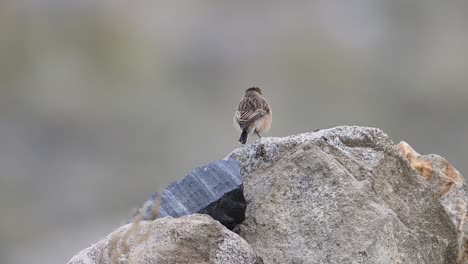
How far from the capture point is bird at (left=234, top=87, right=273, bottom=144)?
12.7 meters

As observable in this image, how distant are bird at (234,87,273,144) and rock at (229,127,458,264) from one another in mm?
3239

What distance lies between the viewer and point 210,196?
28.0 ft

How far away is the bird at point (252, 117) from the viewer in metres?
12.7

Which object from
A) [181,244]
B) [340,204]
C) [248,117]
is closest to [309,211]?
[340,204]

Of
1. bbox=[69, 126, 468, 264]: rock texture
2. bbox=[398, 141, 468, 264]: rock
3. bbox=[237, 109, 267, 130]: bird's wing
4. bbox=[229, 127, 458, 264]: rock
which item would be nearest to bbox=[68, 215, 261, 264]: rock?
bbox=[69, 126, 468, 264]: rock texture

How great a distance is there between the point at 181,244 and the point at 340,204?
1163 mm

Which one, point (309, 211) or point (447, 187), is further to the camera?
point (447, 187)

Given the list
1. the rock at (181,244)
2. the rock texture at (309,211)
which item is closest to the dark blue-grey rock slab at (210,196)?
the rock texture at (309,211)

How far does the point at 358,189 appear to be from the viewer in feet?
27.9

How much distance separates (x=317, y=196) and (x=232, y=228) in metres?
0.59

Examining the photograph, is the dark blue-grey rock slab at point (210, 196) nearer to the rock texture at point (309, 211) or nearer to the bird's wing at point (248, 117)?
the rock texture at point (309, 211)

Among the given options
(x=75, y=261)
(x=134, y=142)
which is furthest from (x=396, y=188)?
(x=134, y=142)

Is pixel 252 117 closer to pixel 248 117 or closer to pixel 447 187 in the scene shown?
pixel 248 117

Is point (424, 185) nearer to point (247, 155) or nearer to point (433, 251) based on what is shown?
point (433, 251)
